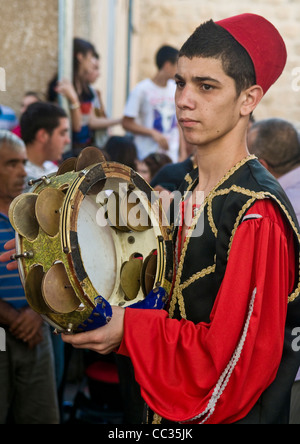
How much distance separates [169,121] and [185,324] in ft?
15.3

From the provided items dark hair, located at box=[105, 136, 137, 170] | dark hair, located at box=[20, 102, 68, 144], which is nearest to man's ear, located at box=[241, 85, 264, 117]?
dark hair, located at box=[20, 102, 68, 144]

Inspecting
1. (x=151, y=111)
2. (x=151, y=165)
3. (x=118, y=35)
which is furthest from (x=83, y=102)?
(x=118, y=35)

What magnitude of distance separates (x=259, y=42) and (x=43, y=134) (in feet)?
9.07

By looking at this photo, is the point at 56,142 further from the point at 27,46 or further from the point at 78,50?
the point at 78,50

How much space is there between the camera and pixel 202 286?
1871 mm

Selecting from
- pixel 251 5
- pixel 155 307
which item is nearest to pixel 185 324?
pixel 155 307

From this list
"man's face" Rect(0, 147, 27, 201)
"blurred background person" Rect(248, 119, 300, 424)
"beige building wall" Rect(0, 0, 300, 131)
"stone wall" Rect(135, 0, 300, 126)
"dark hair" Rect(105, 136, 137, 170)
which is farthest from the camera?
"stone wall" Rect(135, 0, 300, 126)

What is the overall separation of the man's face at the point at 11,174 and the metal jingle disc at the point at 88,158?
142 centimetres

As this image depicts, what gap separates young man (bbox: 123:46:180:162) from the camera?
6059 mm

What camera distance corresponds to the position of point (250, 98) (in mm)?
1888

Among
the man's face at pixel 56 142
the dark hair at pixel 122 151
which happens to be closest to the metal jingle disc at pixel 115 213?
the man's face at pixel 56 142

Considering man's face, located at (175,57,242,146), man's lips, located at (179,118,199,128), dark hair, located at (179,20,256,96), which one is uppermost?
dark hair, located at (179,20,256,96)

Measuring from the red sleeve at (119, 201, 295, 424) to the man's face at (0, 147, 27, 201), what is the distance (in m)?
1.69

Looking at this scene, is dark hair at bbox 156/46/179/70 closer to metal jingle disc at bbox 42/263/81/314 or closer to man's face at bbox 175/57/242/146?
man's face at bbox 175/57/242/146
